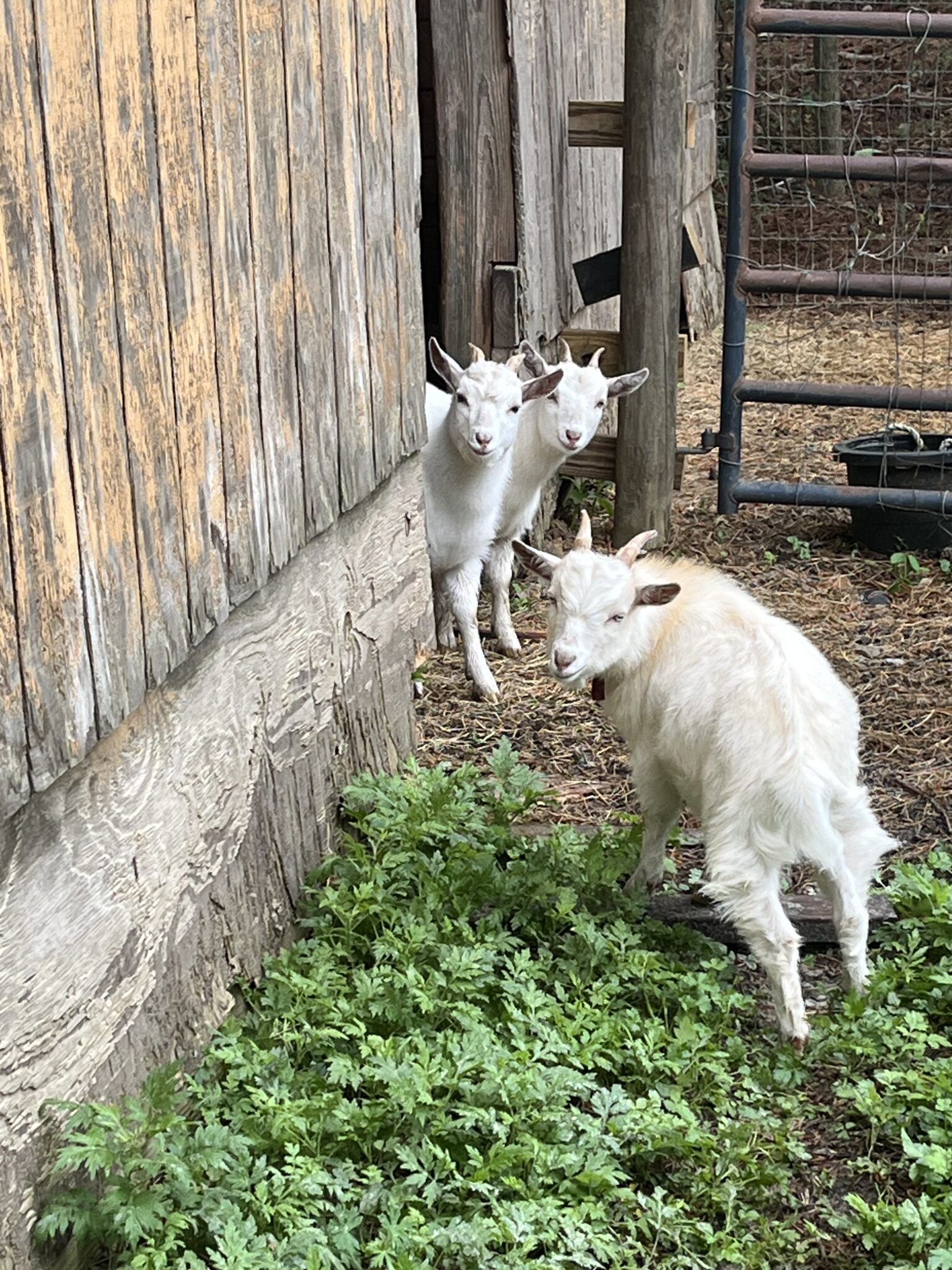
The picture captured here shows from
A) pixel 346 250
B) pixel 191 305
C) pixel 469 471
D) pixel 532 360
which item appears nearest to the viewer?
pixel 191 305

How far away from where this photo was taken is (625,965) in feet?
12.8

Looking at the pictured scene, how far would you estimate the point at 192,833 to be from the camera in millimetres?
3414

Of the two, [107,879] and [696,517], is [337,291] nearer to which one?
[107,879]

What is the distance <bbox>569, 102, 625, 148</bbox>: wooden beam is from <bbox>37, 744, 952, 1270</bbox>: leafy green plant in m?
4.28

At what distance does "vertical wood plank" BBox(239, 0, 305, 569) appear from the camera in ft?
11.4

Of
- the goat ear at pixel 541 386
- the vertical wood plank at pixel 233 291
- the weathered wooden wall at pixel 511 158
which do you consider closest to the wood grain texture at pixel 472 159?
the weathered wooden wall at pixel 511 158

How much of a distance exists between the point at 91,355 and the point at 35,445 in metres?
0.27

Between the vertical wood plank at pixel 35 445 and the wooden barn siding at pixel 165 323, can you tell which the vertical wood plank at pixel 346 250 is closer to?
the wooden barn siding at pixel 165 323

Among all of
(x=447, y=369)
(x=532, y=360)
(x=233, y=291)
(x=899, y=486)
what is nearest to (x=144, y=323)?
(x=233, y=291)

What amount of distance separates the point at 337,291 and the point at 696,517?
14.0ft

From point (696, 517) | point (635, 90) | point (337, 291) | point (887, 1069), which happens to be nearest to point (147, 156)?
point (337, 291)

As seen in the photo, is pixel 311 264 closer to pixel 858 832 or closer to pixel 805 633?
pixel 858 832

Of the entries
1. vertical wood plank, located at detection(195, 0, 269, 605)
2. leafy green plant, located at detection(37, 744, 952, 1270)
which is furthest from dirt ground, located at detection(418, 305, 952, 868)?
vertical wood plank, located at detection(195, 0, 269, 605)

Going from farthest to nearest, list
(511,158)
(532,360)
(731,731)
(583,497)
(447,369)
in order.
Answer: (583,497) → (511,158) → (532,360) → (447,369) → (731,731)
